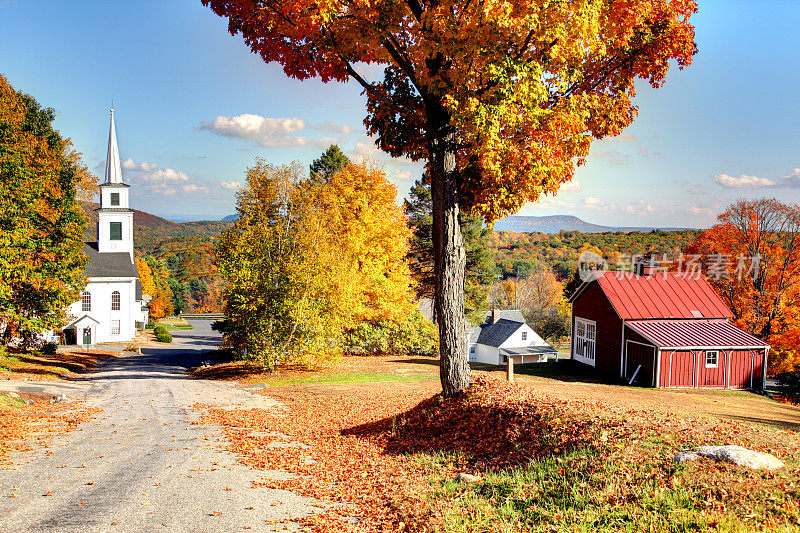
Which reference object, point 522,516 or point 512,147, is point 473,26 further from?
point 522,516

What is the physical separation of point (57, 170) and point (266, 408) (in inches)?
961

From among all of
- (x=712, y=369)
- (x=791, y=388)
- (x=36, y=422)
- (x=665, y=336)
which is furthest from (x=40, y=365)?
(x=791, y=388)

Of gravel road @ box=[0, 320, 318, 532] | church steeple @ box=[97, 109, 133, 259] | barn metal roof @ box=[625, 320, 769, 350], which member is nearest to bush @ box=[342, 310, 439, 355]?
barn metal roof @ box=[625, 320, 769, 350]

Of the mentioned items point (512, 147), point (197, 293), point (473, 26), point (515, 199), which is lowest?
point (197, 293)

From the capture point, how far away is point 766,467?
5.68 meters

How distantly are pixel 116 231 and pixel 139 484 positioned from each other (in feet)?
177

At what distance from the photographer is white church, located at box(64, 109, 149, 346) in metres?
48.0

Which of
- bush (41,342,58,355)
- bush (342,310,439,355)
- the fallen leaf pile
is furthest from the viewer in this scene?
bush (41,342,58,355)

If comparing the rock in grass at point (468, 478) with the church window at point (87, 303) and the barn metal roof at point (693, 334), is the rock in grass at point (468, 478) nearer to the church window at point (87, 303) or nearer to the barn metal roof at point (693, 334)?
the barn metal roof at point (693, 334)

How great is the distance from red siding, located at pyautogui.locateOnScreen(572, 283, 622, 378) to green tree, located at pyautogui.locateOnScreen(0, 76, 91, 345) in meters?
29.3

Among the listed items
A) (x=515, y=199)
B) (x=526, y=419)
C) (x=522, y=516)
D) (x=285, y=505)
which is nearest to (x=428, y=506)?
(x=522, y=516)

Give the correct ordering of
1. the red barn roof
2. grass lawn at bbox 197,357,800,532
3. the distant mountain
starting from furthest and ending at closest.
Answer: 1. the distant mountain
2. the red barn roof
3. grass lawn at bbox 197,357,800,532

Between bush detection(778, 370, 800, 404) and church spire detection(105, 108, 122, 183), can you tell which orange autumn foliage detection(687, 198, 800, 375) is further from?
church spire detection(105, 108, 122, 183)

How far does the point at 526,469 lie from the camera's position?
6.84 m
